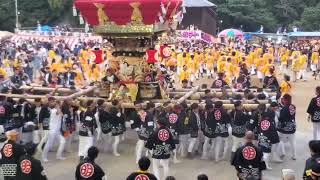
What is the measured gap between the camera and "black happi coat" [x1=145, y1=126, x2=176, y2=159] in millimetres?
8758

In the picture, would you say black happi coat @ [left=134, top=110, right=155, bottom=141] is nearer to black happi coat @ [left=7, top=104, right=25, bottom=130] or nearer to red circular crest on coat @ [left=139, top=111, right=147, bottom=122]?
red circular crest on coat @ [left=139, top=111, right=147, bottom=122]

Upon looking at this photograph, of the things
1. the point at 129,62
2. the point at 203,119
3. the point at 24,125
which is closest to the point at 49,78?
the point at 129,62

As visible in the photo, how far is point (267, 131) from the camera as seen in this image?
9.90 m

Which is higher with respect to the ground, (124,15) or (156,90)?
(124,15)

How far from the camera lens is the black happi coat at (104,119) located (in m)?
11.0

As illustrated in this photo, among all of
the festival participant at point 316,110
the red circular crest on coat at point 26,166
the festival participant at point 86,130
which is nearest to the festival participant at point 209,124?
the festival participant at point 316,110

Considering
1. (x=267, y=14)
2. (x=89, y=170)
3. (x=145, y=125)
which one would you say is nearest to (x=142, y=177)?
(x=89, y=170)

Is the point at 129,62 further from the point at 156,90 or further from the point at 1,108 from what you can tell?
the point at 1,108

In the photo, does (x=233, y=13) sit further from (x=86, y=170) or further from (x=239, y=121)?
(x=86, y=170)

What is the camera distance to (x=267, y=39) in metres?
37.6

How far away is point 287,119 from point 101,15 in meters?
5.67

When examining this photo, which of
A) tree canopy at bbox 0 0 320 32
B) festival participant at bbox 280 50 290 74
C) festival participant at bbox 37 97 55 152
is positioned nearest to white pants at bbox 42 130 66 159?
festival participant at bbox 37 97 55 152

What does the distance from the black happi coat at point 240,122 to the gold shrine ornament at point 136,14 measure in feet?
13.0

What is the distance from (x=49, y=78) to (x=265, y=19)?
1254 inches
